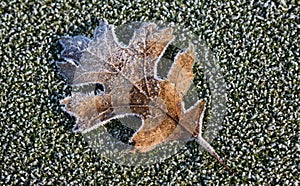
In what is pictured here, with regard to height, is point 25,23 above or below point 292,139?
above

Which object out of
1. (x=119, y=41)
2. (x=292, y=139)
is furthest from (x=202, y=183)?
(x=119, y=41)

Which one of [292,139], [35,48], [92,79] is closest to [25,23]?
[35,48]

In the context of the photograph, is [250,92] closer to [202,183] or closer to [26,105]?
[202,183]
